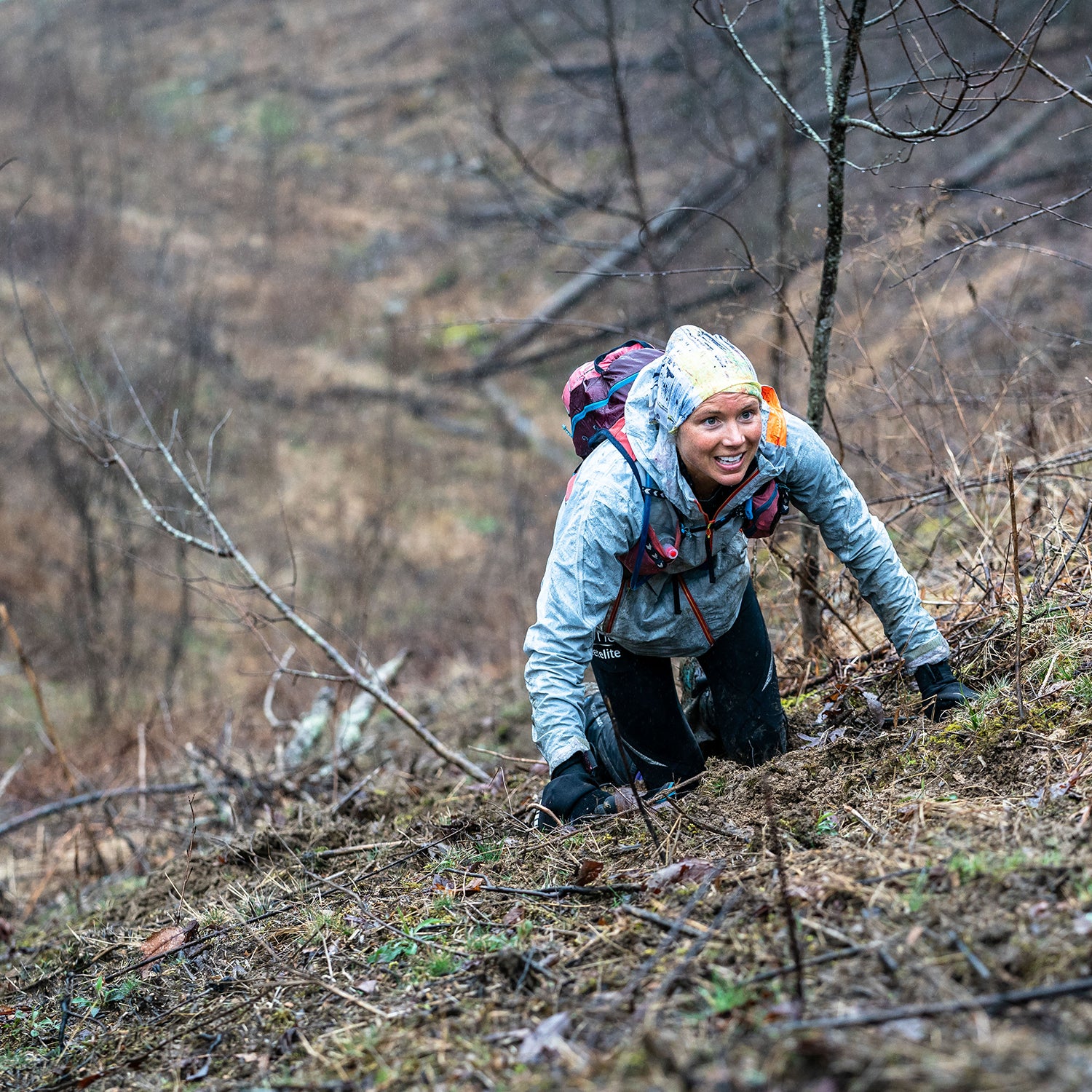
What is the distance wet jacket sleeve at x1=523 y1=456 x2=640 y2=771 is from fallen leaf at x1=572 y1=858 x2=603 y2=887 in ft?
1.24

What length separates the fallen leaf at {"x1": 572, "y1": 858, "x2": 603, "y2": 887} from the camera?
2.72 m

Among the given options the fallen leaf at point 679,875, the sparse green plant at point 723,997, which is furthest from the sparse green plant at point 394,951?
the sparse green plant at point 723,997

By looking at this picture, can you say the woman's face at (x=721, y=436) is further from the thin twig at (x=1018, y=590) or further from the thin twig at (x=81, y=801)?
the thin twig at (x=81, y=801)

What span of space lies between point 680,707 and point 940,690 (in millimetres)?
964

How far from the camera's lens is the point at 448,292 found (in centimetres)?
2000

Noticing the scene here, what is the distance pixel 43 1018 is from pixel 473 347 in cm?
1649

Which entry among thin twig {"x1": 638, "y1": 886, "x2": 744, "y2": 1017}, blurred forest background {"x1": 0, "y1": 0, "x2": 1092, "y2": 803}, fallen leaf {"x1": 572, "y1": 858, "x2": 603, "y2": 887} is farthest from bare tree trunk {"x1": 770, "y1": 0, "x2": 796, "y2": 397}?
thin twig {"x1": 638, "y1": 886, "x2": 744, "y2": 1017}

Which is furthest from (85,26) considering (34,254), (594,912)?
(594,912)

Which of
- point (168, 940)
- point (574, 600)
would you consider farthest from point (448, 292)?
point (168, 940)

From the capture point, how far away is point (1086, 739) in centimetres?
272

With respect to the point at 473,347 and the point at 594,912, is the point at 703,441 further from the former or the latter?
the point at 473,347

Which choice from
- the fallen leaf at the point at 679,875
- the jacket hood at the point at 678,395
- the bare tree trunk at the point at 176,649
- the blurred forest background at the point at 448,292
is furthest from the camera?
the bare tree trunk at the point at 176,649

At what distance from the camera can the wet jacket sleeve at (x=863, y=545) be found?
10.9ft

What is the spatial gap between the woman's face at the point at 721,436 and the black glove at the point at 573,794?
39.9 inches
